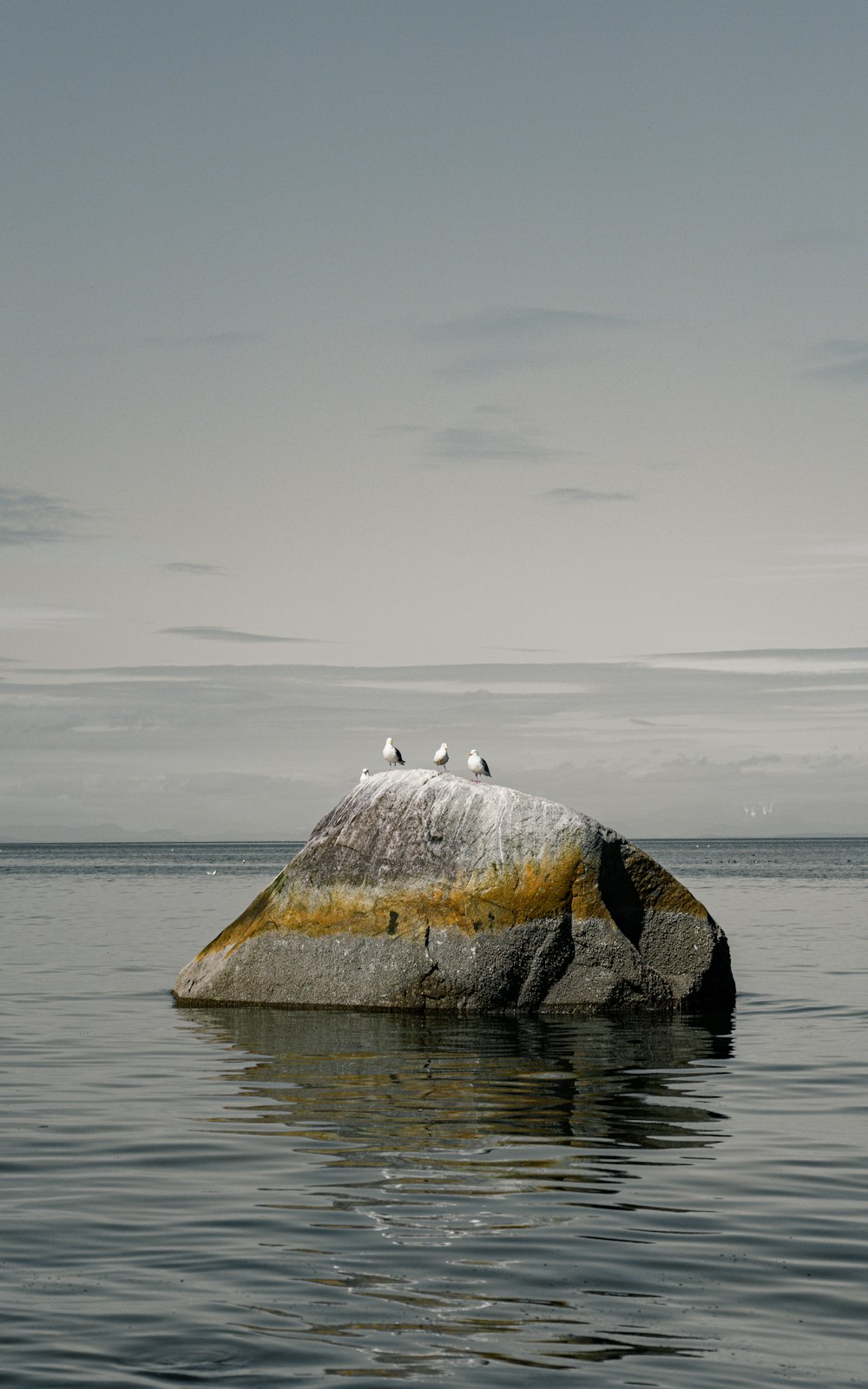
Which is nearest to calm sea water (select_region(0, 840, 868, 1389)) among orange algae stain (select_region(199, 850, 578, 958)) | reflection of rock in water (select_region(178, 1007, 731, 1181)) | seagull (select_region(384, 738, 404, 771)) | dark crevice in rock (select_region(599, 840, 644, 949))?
reflection of rock in water (select_region(178, 1007, 731, 1181))

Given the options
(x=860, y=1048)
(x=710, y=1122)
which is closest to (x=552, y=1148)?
(x=710, y=1122)

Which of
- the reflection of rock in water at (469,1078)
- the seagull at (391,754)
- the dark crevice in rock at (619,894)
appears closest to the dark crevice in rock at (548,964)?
the reflection of rock in water at (469,1078)

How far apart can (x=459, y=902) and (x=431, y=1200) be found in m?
8.72

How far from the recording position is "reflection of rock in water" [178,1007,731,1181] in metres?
10.9

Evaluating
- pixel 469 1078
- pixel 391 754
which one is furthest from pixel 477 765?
pixel 469 1078

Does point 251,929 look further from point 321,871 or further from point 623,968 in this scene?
point 623,968

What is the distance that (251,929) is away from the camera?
18.8 metres

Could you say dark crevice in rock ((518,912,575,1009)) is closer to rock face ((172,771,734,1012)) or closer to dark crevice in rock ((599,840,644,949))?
rock face ((172,771,734,1012))

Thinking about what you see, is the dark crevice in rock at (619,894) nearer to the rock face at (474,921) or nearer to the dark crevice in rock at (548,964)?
the rock face at (474,921)

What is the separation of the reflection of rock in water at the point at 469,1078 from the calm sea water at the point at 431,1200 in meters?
0.05

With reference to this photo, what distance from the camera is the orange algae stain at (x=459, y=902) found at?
17.4 metres

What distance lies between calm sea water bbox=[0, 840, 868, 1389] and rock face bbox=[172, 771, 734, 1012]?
0.50m

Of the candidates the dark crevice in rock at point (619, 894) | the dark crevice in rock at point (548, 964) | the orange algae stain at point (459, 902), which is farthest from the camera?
the dark crevice in rock at point (619, 894)

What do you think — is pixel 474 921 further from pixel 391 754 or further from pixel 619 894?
pixel 391 754
